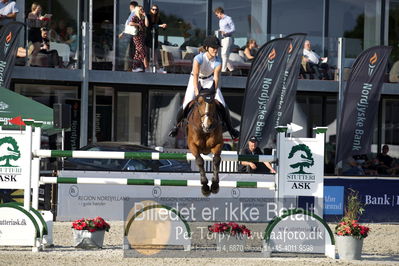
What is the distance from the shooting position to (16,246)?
42.7 feet

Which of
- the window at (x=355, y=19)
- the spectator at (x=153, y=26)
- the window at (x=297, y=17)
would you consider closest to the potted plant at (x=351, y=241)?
the spectator at (x=153, y=26)

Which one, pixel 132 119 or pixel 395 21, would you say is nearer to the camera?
pixel 132 119

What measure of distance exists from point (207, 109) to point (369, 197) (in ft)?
24.2

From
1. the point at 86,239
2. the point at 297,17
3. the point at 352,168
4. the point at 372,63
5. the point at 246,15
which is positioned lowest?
the point at 86,239

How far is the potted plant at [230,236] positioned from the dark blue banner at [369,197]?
5.51 meters

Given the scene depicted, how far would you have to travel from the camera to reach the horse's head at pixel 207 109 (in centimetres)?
1176

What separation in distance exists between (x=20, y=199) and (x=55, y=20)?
7552 mm

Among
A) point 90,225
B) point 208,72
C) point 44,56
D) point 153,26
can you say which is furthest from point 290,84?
point 90,225

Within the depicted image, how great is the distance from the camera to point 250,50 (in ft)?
77.7

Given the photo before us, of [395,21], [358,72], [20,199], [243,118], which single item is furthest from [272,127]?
[395,21]

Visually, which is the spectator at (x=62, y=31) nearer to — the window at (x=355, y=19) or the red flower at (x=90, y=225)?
the window at (x=355, y=19)

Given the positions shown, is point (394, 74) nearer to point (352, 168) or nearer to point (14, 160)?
point (352, 168)

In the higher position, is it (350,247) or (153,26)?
(153,26)

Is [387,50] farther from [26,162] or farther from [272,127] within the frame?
[26,162]
